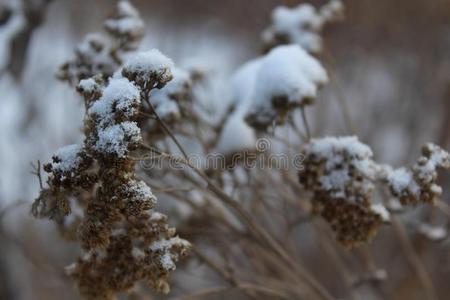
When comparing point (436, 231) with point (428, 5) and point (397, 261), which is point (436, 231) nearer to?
point (397, 261)

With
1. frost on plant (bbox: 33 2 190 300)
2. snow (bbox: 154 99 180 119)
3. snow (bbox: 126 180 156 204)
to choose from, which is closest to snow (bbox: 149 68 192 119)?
snow (bbox: 154 99 180 119)

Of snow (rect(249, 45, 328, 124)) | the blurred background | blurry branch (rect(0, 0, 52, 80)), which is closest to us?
snow (rect(249, 45, 328, 124))

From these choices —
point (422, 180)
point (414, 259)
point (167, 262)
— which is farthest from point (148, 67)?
point (414, 259)

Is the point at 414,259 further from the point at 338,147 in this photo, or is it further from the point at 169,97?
the point at 169,97

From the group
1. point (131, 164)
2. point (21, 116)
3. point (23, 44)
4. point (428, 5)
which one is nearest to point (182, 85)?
point (131, 164)

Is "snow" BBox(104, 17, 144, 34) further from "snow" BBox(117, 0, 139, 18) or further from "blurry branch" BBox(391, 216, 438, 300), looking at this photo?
"blurry branch" BBox(391, 216, 438, 300)

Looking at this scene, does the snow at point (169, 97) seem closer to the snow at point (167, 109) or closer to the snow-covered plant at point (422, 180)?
the snow at point (167, 109)
